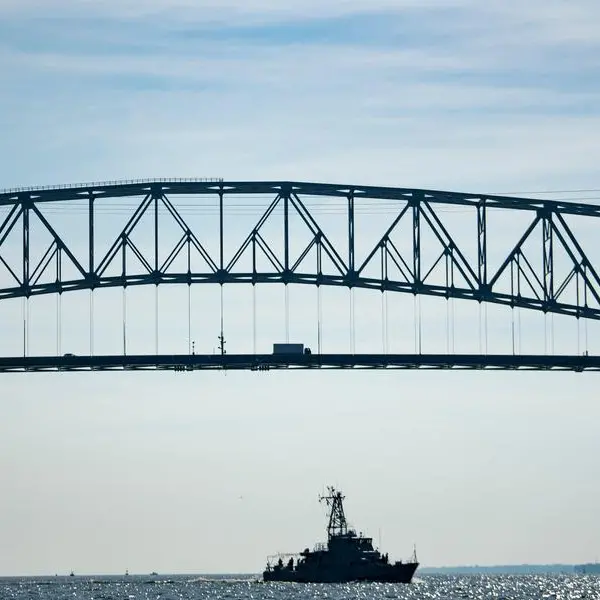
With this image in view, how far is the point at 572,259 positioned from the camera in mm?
100125

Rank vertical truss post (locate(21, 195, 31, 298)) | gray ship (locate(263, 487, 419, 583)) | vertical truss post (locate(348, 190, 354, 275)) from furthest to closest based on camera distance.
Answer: gray ship (locate(263, 487, 419, 583)), vertical truss post (locate(348, 190, 354, 275)), vertical truss post (locate(21, 195, 31, 298))

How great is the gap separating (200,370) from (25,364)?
32.7 feet

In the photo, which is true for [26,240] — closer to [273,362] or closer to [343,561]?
[273,362]

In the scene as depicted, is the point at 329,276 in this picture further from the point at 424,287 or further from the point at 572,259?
the point at 572,259

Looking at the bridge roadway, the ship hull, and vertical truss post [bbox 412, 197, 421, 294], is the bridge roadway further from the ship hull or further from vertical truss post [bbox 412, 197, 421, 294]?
the ship hull

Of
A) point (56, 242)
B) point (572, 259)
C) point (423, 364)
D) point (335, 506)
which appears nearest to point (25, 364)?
point (56, 242)

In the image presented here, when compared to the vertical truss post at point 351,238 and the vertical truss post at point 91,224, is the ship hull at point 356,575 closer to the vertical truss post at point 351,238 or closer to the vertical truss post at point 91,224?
the vertical truss post at point 351,238

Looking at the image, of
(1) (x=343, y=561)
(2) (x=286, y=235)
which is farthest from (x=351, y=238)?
(1) (x=343, y=561)

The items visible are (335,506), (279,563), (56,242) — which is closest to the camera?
(56,242)

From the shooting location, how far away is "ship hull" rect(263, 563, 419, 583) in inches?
6191

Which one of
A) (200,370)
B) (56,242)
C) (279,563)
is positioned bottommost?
(279,563)

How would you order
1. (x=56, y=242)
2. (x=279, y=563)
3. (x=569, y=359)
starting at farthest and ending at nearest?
(x=279, y=563) → (x=569, y=359) → (x=56, y=242)

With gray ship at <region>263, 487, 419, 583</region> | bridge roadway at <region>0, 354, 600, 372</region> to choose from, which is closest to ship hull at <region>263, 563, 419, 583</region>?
gray ship at <region>263, 487, 419, 583</region>

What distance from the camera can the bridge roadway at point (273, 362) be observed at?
328 ft
